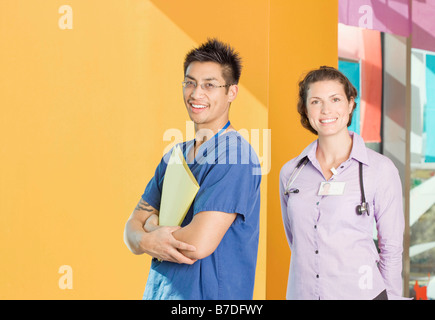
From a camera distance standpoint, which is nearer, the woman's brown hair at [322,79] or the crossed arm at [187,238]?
the crossed arm at [187,238]

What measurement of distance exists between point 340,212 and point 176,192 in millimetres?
608

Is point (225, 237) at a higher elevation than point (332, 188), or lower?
lower

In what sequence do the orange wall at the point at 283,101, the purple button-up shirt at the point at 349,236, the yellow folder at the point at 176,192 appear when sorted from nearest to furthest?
the purple button-up shirt at the point at 349,236, the yellow folder at the point at 176,192, the orange wall at the point at 283,101

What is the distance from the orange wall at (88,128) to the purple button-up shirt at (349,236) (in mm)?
751

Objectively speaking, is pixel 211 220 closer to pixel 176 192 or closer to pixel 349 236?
pixel 176 192

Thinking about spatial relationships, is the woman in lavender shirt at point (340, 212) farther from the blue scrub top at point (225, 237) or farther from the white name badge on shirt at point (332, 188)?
the blue scrub top at point (225, 237)

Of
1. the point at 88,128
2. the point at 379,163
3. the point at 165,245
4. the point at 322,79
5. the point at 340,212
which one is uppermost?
the point at 322,79

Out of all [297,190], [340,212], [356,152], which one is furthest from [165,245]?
[356,152]

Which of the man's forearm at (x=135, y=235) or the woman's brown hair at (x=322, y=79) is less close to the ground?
the woman's brown hair at (x=322, y=79)

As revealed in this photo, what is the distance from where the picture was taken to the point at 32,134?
2.63 metres

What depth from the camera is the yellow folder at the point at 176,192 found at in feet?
6.07

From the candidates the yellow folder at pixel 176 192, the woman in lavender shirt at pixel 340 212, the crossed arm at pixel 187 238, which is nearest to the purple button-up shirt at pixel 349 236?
the woman in lavender shirt at pixel 340 212

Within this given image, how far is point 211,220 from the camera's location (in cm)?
178
